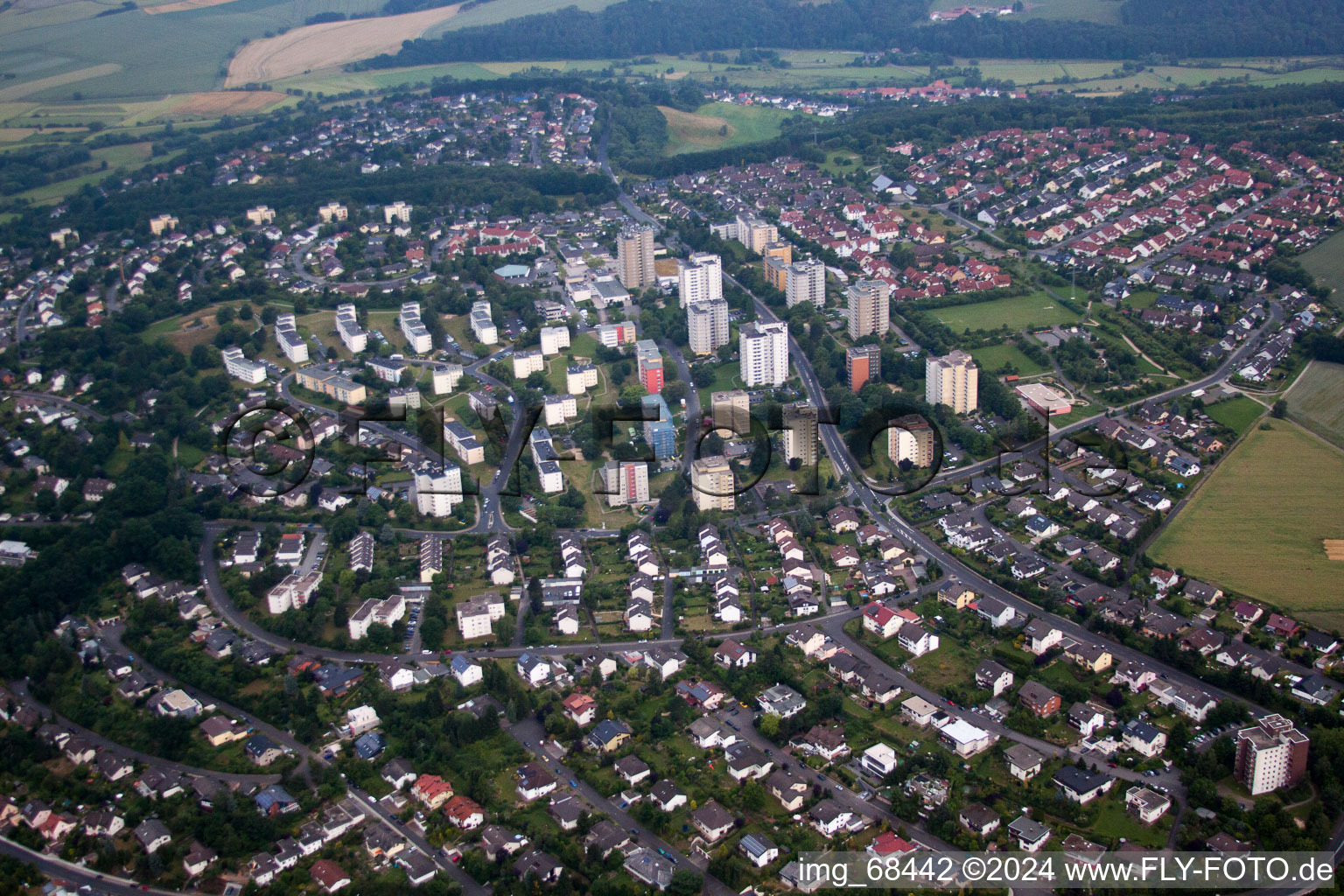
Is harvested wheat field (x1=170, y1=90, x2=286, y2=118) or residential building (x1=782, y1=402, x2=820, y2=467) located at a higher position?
harvested wheat field (x1=170, y1=90, x2=286, y2=118)

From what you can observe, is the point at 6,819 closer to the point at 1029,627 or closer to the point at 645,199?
the point at 1029,627

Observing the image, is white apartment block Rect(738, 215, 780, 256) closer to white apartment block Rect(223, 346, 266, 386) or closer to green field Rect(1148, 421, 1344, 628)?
white apartment block Rect(223, 346, 266, 386)

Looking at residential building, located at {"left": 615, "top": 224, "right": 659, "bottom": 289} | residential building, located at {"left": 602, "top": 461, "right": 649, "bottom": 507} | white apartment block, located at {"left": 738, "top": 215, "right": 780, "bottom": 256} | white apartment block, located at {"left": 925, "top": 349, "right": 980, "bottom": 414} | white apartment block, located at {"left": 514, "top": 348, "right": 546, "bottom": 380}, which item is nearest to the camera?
residential building, located at {"left": 602, "top": 461, "right": 649, "bottom": 507}

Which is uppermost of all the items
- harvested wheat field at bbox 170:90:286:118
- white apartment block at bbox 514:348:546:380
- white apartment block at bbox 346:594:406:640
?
harvested wheat field at bbox 170:90:286:118

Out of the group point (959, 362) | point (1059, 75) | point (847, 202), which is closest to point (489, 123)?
point (847, 202)

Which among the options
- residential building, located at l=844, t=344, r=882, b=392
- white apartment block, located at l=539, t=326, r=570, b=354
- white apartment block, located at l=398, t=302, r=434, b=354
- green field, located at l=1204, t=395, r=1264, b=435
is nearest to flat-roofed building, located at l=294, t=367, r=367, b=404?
white apartment block, located at l=398, t=302, r=434, b=354

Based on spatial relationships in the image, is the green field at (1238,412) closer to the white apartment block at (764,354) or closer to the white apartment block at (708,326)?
the white apartment block at (764,354)

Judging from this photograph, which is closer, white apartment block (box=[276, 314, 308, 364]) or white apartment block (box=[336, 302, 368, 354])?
white apartment block (box=[276, 314, 308, 364])
